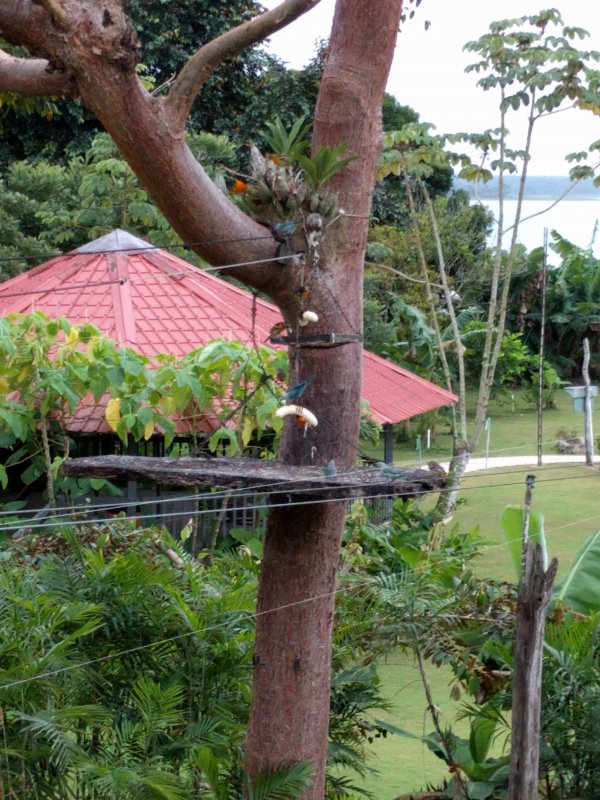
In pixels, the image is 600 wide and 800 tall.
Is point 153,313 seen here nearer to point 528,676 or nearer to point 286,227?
point 286,227

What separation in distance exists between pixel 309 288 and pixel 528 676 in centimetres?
180

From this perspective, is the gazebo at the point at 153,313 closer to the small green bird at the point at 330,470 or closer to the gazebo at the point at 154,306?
the gazebo at the point at 154,306

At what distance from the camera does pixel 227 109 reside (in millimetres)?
19750

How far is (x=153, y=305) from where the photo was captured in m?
9.95

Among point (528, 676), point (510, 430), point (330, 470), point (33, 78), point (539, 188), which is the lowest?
point (510, 430)

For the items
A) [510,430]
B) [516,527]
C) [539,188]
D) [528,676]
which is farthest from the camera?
[539,188]

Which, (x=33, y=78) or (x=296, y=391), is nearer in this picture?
(x=33, y=78)

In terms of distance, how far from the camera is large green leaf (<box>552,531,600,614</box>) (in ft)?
20.6

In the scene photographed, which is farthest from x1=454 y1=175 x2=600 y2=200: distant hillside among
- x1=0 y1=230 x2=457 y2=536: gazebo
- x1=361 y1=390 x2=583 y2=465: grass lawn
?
x1=0 y1=230 x2=457 y2=536: gazebo

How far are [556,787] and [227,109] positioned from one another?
16.6 m

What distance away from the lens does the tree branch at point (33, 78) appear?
3580mm

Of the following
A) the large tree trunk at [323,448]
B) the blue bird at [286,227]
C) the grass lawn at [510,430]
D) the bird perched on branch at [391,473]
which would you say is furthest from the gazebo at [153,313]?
the grass lawn at [510,430]

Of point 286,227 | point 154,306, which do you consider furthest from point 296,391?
point 154,306

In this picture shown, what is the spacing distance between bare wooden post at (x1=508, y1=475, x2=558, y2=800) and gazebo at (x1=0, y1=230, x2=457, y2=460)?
5.11 m
